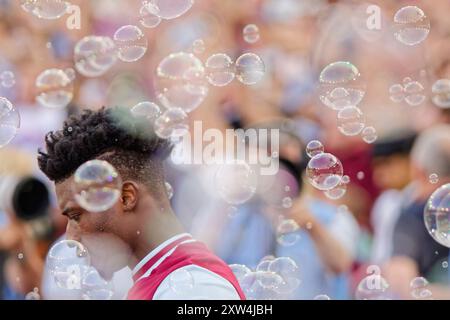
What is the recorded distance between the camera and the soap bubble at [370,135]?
318cm

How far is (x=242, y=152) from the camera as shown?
3070 mm

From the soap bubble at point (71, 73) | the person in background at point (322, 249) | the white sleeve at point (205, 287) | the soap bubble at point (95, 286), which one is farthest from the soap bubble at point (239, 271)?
the soap bubble at point (71, 73)

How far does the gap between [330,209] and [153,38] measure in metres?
1.06

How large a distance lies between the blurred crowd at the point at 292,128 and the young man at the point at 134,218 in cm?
78

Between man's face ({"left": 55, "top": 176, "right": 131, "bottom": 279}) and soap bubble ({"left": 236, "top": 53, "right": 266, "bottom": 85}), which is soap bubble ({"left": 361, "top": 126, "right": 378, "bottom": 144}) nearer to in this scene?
soap bubble ({"left": 236, "top": 53, "right": 266, "bottom": 85})

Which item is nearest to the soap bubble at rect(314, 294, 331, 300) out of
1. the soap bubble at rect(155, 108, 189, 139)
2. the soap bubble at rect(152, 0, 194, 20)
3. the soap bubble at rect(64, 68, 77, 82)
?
the soap bubble at rect(155, 108, 189, 139)

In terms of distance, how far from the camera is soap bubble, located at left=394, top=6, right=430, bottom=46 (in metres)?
3.14

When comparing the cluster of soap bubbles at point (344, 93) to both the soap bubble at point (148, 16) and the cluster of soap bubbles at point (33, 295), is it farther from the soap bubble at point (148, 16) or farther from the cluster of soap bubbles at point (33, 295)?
the cluster of soap bubbles at point (33, 295)

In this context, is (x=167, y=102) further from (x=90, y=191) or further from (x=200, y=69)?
(x=90, y=191)

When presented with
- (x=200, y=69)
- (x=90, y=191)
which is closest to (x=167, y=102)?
(x=200, y=69)

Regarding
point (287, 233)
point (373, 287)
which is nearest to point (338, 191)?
point (287, 233)

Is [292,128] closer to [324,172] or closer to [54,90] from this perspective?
[324,172]

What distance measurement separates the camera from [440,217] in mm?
2730

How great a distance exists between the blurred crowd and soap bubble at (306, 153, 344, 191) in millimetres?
114
